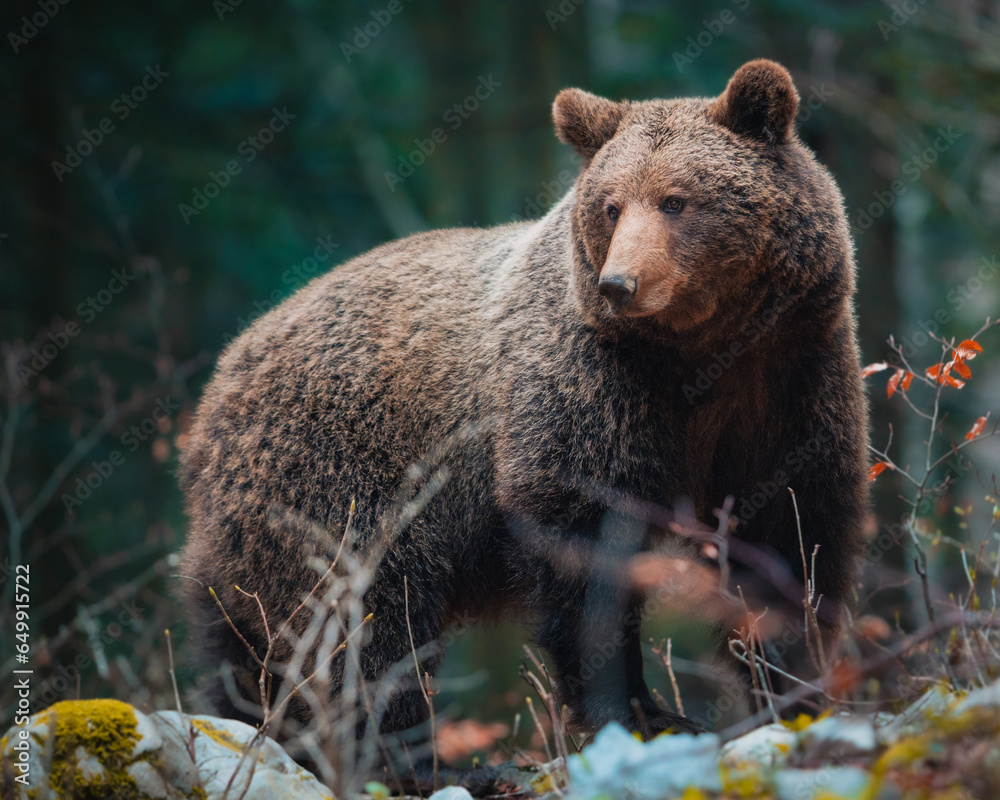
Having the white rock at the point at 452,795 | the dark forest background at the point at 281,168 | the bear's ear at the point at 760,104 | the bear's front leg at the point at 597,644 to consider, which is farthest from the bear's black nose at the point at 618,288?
the dark forest background at the point at 281,168

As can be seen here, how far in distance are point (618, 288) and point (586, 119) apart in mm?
1314

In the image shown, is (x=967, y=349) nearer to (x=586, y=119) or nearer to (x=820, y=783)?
(x=586, y=119)

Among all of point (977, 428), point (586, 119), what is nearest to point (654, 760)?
point (977, 428)

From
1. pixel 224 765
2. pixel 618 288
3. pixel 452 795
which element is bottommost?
pixel 452 795

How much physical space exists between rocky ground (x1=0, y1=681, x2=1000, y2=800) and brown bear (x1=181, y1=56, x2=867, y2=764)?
1.18 metres

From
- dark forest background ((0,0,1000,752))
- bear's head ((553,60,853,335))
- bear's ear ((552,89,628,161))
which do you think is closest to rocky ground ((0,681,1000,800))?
bear's head ((553,60,853,335))

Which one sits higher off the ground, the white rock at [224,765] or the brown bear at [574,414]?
the brown bear at [574,414]

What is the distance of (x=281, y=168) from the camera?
40.9 ft

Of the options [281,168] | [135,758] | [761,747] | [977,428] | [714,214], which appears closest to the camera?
[761,747]

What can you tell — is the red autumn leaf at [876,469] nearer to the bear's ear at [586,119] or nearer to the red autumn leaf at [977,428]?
the red autumn leaf at [977,428]

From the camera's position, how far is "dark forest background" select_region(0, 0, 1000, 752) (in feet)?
29.8

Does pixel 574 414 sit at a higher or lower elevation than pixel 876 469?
Answer: higher

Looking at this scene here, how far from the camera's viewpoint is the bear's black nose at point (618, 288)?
3861 millimetres

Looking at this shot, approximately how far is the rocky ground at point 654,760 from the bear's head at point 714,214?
1.85 m
